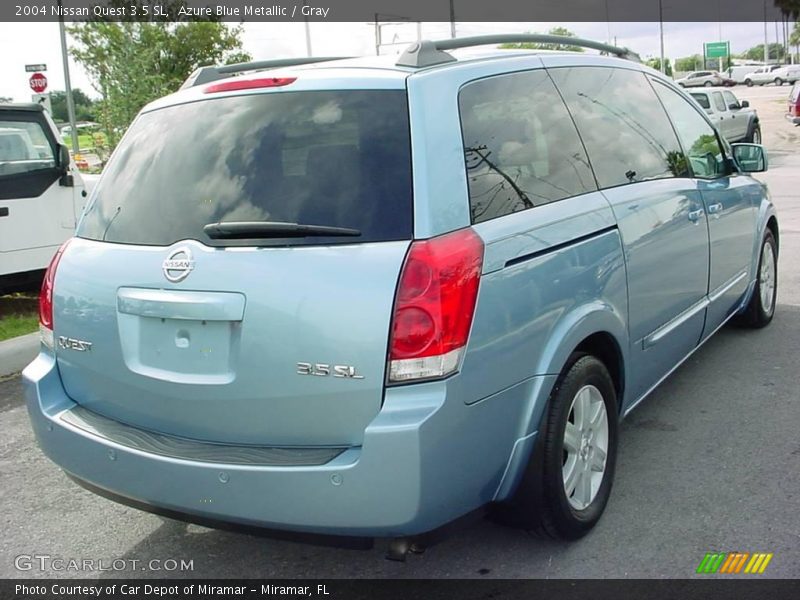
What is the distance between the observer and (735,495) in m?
3.51

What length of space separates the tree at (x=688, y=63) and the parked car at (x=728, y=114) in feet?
364

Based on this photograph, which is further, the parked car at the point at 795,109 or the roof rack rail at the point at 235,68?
the parked car at the point at 795,109

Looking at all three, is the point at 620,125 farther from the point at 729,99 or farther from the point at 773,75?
the point at 773,75

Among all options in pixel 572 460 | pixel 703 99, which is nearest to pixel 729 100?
pixel 703 99

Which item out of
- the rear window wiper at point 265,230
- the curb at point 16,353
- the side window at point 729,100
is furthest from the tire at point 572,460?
the side window at point 729,100

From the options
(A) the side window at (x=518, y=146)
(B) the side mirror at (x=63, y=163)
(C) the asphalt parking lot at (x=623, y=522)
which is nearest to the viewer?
(A) the side window at (x=518, y=146)

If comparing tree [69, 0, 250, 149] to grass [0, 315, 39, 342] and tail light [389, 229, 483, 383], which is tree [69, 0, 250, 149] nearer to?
grass [0, 315, 39, 342]

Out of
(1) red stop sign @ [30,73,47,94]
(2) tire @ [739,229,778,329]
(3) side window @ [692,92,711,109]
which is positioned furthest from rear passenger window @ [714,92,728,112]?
(2) tire @ [739,229,778,329]

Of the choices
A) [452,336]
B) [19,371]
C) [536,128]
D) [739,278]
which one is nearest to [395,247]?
[452,336]

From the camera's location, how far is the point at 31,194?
782 centimetres

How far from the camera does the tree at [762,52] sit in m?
126

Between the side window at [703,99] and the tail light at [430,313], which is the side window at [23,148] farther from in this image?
the side window at [703,99]

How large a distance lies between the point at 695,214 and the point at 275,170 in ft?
8.09

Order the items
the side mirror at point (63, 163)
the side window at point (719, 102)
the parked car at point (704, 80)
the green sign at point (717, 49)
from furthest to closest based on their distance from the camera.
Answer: the green sign at point (717, 49)
the parked car at point (704, 80)
the side window at point (719, 102)
the side mirror at point (63, 163)
